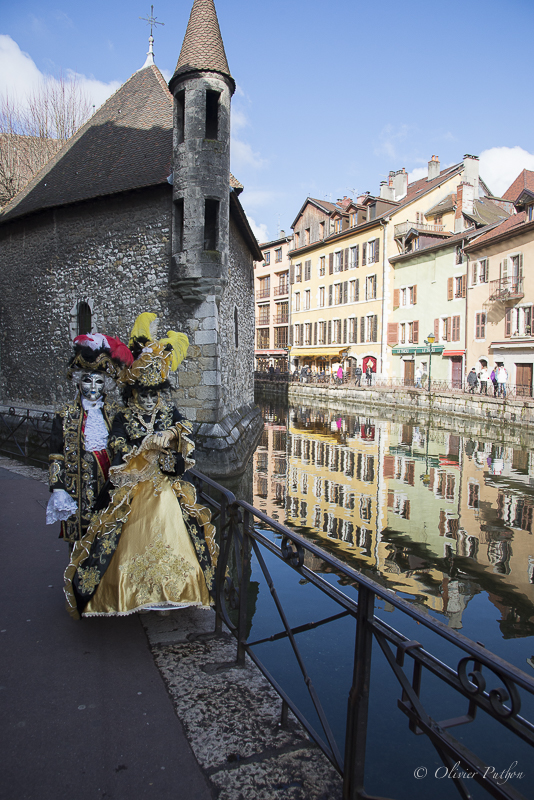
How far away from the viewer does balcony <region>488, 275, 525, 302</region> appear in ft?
78.8

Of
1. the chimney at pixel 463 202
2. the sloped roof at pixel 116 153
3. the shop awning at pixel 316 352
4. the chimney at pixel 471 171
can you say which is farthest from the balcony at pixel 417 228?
the sloped roof at pixel 116 153

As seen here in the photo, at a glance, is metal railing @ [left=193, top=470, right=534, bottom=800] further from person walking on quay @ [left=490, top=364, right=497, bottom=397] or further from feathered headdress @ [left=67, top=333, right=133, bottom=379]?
person walking on quay @ [left=490, top=364, right=497, bottom=397]

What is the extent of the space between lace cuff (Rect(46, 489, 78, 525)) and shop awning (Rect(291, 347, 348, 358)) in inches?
1395

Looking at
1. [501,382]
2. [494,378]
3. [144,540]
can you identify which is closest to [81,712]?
[144,540]

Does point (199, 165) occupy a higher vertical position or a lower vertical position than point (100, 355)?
higher

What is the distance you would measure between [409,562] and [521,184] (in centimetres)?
2863

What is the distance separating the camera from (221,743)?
2.24 m

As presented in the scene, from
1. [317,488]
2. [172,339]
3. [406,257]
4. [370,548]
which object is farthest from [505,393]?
[172,339]

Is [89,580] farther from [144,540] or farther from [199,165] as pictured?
[199,165]

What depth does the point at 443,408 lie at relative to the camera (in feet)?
74.2

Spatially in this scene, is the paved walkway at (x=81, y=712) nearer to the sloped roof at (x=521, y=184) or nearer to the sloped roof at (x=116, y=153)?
the sloped roof at (x=116, y=153)

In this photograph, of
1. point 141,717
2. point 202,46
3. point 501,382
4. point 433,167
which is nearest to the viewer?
point 141,717

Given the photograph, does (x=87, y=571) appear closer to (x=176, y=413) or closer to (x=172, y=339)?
(x=176, y=413)

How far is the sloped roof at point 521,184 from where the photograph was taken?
26.6m
